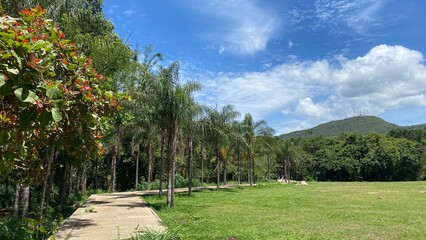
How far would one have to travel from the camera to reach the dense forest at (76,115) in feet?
7.83

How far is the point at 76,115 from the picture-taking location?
377 cm

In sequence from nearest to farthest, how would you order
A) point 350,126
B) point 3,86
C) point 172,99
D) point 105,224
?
point 3,86 < point 105,224 < point 172,99 < point 350,126

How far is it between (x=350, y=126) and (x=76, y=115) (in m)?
184

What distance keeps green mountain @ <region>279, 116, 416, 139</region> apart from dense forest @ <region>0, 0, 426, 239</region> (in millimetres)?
116308

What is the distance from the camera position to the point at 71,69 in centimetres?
357

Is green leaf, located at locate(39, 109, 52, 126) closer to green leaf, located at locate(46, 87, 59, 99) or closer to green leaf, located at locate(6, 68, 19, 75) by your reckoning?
green leaf, located at locate(46, 87, 59, 99)

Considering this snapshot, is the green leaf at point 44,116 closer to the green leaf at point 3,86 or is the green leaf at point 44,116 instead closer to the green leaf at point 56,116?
the green leaf at point 56,116

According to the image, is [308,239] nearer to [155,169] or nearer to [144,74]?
[144,74]

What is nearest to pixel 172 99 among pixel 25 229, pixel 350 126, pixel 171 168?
pixel 171 168

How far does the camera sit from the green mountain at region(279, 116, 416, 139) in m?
163

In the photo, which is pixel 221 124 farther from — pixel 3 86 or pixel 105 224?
pixel 3 86

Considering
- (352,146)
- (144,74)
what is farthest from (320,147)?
(144,74)

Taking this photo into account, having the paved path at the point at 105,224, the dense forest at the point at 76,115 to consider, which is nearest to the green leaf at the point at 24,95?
the dense forest at the point at 76,115

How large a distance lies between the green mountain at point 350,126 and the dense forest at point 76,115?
116308 mm
